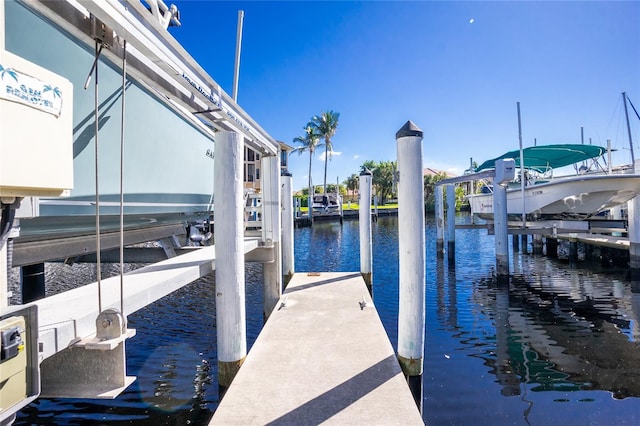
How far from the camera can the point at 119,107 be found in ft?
10.3

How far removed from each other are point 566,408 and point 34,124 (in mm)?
5041

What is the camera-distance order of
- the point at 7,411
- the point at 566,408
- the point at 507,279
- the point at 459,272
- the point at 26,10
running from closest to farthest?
the point at 7,411
the point at 26,10
the point at 566,408
the point at 507,279
the point at 459,272

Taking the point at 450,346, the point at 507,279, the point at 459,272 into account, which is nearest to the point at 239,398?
the point at 450,346

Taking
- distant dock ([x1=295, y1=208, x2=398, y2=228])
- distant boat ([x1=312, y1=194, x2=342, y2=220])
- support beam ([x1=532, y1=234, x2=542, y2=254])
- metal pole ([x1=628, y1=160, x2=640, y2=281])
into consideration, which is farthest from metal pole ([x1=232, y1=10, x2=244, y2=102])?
distant boat ([x1=312, y1=194, x2=342, y2=220])

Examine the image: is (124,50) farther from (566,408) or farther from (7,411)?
(566,408)

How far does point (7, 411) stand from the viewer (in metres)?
1.20

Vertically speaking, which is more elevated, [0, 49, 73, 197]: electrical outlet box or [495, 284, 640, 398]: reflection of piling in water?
[0, 49, 73, 197]: electrical outlet box

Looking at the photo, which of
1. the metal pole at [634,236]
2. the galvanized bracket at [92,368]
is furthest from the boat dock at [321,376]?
the metal pole at [634,236]

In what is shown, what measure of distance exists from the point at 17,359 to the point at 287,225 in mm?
5569

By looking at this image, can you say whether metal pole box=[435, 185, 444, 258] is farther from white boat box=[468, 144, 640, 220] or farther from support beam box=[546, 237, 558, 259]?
support beam box=[546, 237, 558, 259]

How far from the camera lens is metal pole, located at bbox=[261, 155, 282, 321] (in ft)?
18.3

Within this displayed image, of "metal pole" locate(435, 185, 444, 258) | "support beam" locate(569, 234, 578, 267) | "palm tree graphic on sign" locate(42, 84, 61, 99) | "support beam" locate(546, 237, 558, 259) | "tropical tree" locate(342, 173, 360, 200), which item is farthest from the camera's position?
"tropical tree" locate(342, 173, 360, 200)

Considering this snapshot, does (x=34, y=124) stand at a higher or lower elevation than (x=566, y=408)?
higher

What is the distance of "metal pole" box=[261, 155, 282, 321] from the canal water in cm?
88
